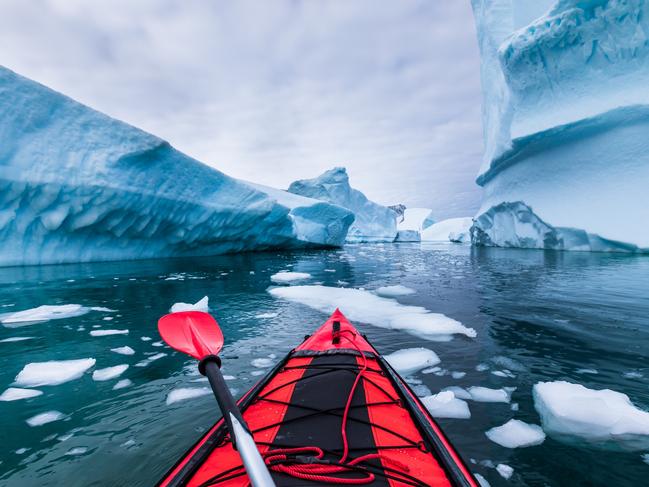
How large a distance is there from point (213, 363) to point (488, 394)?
1.95 meters

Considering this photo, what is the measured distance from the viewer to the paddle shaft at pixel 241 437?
913 millimetres

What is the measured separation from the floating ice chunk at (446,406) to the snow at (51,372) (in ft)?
9.36

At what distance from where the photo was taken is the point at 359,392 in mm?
1848

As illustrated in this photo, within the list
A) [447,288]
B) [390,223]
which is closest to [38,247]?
[447,288]

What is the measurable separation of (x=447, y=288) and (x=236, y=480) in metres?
6.18

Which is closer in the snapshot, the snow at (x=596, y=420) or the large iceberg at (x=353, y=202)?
the snow at (x=596, y=420)

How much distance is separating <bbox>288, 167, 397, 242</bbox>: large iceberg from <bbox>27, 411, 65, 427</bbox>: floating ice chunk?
92.8 ft

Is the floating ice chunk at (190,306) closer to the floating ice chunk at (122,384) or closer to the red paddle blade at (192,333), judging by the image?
the floating ice chunk at (122,384)

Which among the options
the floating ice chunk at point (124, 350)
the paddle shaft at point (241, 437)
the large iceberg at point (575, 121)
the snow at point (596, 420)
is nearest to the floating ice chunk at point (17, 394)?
the floating ice chunk at point (124, 350)

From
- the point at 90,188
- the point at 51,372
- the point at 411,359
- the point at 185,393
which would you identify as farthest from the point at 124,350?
the point at 90,188

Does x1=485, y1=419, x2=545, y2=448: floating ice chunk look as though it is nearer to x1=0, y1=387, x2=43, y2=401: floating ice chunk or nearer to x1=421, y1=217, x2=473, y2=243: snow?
x1=0, y1=387, x2=43, y2=401: floating ice chunk

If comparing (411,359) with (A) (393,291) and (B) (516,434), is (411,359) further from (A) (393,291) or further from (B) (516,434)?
(A) (393,291)

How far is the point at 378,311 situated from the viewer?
4.70 m

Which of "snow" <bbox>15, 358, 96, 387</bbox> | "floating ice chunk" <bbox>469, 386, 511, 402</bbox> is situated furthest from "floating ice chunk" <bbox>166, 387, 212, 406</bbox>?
"floating ice chunk" <bbox>469, 386, 511, 402</bbox>
